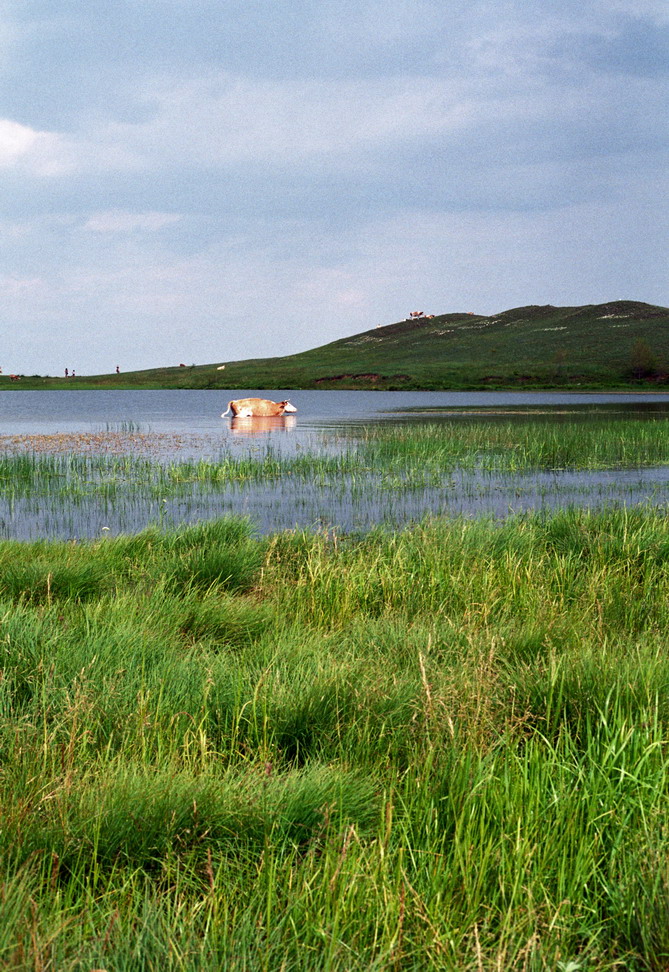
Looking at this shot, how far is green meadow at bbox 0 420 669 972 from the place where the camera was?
7.65ft

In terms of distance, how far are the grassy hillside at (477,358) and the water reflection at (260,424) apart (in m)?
47.7

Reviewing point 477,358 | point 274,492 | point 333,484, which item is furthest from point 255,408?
point 477,358

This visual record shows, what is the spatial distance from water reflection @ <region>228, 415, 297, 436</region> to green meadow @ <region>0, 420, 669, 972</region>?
1135 inches

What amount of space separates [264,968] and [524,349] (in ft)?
387

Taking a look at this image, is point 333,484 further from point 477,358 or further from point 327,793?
point 477,358

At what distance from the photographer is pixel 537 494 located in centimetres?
1641

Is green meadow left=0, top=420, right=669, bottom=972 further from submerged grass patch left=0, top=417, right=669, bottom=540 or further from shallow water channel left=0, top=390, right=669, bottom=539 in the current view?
shallow water channel left=0, top=390, right=669, bottom=539

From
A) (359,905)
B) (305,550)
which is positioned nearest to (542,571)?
(305,550)

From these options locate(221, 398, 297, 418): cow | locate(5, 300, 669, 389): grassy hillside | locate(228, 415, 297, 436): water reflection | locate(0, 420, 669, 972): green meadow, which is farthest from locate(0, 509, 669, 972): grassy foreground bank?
locate(5, 300, 669, 389): grassy hillside

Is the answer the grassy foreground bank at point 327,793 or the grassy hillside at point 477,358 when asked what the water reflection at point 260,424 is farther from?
the grassy hillside at point 477,358

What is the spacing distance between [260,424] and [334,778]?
3928 centimetres

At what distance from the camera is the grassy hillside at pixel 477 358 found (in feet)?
302

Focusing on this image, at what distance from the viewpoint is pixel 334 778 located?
3.24 m

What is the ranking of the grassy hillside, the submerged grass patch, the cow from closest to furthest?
the submerged grass patch
the cow
the grassy hillside
